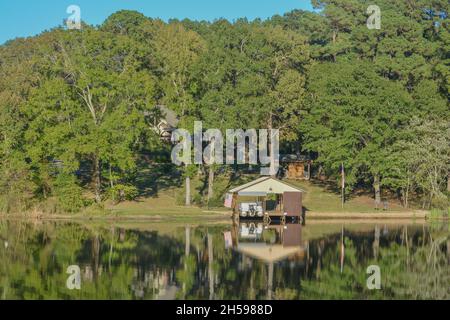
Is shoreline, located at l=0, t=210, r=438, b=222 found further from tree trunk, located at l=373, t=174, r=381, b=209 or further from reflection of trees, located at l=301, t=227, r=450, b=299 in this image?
reflection of trees, located at l=301, t=227, r=450, b=299

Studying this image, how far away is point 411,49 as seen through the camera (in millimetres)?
94750

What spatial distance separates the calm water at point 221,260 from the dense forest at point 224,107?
1027 centimetres

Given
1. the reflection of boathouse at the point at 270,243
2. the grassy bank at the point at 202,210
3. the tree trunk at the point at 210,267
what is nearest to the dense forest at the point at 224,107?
the grassy bank at the point at 202,210

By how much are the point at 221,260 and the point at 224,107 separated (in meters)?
37.2

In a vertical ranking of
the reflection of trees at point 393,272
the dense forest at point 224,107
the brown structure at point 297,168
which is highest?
the dense forest at point 224,107

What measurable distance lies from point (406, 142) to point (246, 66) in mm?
18750

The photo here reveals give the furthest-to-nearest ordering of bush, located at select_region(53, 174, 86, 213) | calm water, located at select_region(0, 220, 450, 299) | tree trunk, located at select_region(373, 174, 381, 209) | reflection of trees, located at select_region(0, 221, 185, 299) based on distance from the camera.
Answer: tree trunk, located at select_region(373, 174, 381, 209)
bush, located at select_region(53, 174, 86, 213)
calm water, located at select_region(0, 220, 450, 299)
reflection of trees, located at select_region(0, 221, 185, 299)

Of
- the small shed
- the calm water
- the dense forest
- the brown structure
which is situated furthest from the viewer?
the brown structure

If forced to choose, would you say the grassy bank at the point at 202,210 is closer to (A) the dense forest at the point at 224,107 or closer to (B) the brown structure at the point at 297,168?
(A) the dense forest at the point at 224,107

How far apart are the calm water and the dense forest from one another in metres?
10.3

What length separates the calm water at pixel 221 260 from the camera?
38.3 metres

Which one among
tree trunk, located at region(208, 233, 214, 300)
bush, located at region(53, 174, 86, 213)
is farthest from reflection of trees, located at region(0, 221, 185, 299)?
bush, located at region(53, 174, 86, 213)

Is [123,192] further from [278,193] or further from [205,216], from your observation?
[278,193]

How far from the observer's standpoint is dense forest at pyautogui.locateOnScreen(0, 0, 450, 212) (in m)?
77.0
